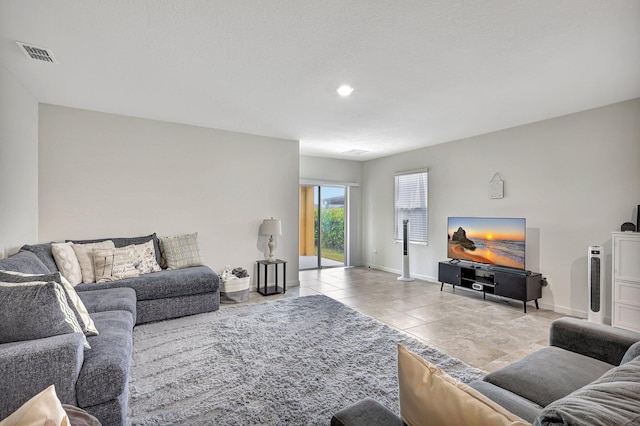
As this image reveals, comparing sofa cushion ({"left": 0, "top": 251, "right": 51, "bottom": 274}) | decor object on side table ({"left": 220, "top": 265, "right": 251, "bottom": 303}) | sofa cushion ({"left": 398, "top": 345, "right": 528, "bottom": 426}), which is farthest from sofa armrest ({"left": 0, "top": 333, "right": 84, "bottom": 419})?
decor object on side table ({"left": 220, "top": 265, "right": 251, "bottom": 303})

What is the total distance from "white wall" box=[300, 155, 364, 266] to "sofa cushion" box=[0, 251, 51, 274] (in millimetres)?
5035

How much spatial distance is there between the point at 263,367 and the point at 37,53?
326cm

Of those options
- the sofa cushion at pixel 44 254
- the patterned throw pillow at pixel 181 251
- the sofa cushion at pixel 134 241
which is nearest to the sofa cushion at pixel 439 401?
the sofa cushion at pixel 44 254

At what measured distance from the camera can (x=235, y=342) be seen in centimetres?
304

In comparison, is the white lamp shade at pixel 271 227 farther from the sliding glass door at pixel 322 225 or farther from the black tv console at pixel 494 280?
the black tv console at pixel 494 280

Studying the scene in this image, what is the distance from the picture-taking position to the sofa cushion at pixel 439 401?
0.71 meters

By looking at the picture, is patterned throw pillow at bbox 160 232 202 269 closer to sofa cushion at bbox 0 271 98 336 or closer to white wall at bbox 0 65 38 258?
white wall at bbox 0 65 38 258

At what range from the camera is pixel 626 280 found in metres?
3.33

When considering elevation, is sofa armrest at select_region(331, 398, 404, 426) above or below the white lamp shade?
below

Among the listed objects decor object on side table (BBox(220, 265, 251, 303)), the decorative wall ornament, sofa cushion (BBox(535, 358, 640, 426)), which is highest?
the decorative wall ornament

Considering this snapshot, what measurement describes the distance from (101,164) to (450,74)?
4.35 metres

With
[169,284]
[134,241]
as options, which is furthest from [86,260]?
[169,284]

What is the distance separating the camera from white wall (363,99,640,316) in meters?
3.66

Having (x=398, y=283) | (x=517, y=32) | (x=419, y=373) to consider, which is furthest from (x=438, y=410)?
(x=398, y=283)
